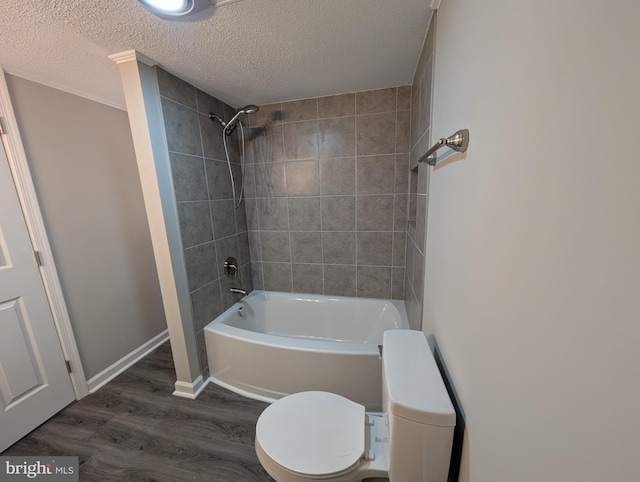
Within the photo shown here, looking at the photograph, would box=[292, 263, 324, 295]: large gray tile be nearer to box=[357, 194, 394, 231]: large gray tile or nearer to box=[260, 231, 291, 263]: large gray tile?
box=[260, 231, 291, 263]: large gray tile

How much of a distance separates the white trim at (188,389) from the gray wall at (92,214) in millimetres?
686

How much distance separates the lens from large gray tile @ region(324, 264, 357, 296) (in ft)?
7.45

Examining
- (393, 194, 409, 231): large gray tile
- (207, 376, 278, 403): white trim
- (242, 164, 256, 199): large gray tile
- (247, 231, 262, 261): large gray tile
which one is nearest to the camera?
(207, 376, 278, 403): white trim

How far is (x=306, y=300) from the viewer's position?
7.67ft

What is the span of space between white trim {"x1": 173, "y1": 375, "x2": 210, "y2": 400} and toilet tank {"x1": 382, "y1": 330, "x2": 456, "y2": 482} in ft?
5.00

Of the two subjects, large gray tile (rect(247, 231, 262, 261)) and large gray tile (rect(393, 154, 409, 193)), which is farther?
large gray tile (rect(247, 231, 262, 261))

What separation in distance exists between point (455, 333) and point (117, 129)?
2705mm

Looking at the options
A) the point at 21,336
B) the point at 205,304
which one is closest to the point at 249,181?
the point at 205,304

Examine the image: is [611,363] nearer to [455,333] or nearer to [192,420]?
[455,333]

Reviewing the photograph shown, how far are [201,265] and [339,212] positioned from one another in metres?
1.21

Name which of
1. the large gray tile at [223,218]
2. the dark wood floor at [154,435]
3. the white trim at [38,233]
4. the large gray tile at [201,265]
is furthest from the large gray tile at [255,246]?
the white trim at [38,233]

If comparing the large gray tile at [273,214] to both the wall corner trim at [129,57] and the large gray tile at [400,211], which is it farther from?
the wall corner trim at [129,57]

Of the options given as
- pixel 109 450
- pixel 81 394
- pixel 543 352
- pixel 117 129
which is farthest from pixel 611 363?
pixel 117 129

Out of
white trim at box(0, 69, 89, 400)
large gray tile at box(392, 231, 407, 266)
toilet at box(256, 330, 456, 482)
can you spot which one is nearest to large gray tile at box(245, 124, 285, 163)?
large gray tile at box(392, 231, 407, 266)
